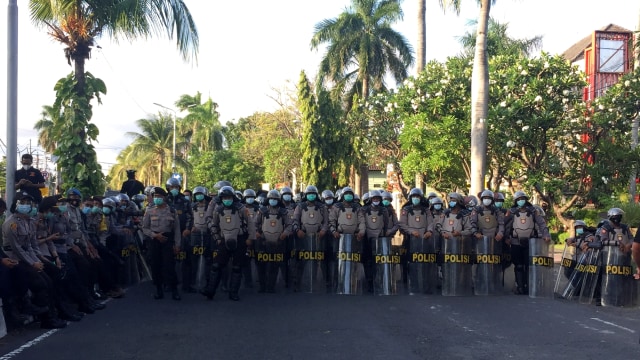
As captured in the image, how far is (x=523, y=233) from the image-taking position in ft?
42.6

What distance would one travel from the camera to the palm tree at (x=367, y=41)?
33.8 m

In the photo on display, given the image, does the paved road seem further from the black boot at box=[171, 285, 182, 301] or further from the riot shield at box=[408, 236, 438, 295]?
the riot shield at box=[408, 236, 438, 295]

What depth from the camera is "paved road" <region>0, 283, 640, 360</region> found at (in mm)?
7656

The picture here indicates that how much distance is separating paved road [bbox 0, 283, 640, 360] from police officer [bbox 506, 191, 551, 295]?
100 centimetres

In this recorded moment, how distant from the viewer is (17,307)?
9.05 meters

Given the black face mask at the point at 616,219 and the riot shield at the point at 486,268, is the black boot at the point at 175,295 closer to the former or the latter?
the riot shield at the point at 486,268

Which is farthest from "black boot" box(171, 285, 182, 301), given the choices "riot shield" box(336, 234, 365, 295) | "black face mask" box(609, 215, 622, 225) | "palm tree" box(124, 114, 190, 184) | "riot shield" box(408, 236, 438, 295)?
"palm tree" box(124, 114, 190, 184)

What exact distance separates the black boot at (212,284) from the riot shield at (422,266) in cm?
357

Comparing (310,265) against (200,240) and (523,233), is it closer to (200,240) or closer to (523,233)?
(200,240)

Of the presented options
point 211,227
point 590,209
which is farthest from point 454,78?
point 211,227

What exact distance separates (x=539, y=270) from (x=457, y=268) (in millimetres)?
1458

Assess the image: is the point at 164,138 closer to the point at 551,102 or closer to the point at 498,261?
the point at 551,102

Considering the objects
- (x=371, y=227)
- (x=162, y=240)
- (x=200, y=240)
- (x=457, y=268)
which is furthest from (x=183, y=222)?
(x=457, y=268)

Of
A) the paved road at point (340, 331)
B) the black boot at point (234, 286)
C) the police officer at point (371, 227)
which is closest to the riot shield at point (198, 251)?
the paved road at point (340, 331)
